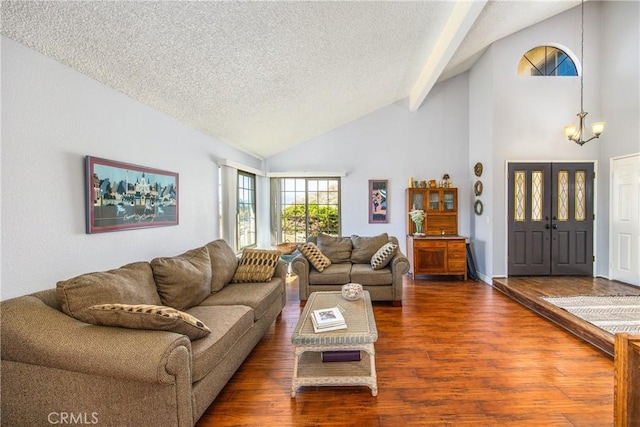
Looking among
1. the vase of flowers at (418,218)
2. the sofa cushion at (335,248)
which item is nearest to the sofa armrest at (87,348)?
the sofa cushion at (335,248)

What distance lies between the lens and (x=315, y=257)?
405 centimetres

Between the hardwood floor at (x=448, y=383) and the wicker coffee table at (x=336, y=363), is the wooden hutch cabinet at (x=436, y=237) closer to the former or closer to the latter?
the hardwood floor at (x=448, y=383)

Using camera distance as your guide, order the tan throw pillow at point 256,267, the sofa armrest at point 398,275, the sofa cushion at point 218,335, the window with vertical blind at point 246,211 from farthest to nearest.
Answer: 1. the window with vertical blind at point 246,211
2. the sofa armrest at point 398,275
3. the tan throw pillow at point 256,267
4. the sofa cushion at point 218,335

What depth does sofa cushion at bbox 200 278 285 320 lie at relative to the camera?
8.45 feet

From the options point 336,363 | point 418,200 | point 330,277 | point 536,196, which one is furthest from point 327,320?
point 536,196

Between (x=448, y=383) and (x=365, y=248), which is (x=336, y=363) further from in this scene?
(x=365, y=248)

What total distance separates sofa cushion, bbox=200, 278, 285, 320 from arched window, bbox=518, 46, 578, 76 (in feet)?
17.5

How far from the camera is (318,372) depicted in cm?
208

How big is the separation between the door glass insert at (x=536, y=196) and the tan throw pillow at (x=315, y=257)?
143 inches

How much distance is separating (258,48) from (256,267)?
2197 millimetres

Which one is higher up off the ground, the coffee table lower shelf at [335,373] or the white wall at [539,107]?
the white wall at [539,107]

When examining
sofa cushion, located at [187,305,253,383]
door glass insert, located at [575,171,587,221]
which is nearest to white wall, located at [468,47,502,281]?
door glass insert, located at [575,171,587,221]

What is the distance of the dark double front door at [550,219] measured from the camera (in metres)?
4.82

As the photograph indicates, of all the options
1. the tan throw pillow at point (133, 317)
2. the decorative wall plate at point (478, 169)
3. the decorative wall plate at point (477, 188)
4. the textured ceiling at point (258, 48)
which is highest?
the textured ceiling at point (258, 48)
